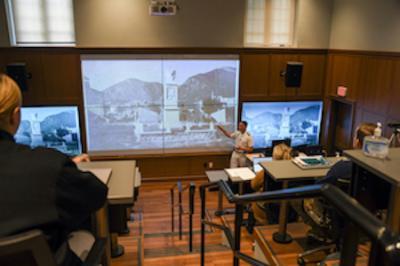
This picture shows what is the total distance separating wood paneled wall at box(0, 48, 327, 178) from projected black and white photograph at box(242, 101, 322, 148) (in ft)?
0.60

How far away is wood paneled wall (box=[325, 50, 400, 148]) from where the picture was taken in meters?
5.75

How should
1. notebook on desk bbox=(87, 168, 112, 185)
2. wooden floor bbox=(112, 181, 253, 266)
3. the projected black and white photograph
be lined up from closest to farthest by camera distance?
notebook on desk bbox=(87, 168, 112, 185) < wooden floor bbox=(112, 181, 253, 266) < the projected black and white photograph

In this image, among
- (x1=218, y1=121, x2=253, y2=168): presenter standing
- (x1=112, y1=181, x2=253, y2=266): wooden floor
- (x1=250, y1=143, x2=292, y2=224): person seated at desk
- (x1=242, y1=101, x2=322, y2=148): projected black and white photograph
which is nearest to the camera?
(x1=112, y1=181, x2=253, y2=266): wooden floor

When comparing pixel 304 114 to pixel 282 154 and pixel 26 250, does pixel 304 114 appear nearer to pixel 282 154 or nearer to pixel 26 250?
pixel 282 154

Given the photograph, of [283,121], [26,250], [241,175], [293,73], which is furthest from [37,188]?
[283,121]

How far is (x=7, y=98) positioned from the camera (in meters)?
1.14

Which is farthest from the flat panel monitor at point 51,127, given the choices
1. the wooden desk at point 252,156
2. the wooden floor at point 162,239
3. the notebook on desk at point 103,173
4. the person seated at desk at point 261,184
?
the notebook on desk at point 103,173

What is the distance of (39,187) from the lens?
3.45 feet

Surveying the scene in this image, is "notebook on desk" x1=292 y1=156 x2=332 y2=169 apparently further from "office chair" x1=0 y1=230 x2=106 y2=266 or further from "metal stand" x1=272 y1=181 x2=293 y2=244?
"office chair" x1=0 y1=230 x2=106 y2=266

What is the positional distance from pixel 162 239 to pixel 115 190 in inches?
151

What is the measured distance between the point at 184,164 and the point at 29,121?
3.26m

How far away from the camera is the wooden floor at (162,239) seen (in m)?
3.03

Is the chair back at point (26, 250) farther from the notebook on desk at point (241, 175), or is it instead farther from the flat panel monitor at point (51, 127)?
the flat panel monitor at point (51, 127)

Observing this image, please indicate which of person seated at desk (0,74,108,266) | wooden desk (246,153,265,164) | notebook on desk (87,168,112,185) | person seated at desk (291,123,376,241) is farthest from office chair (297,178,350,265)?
wooden desk (246,153,265,164)
